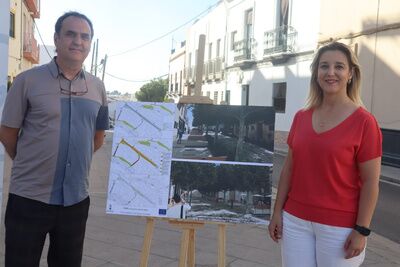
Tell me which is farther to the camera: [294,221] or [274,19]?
[274,19]

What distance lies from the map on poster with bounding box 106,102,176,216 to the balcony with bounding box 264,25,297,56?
63.3 ft

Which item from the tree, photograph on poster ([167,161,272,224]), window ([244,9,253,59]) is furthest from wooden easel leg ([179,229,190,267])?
the tree

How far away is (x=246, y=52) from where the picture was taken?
27297mm

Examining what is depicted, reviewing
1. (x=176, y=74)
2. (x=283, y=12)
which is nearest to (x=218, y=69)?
(x=283, y=12)

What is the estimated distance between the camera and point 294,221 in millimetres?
2688

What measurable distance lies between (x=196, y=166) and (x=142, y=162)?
1.25ft

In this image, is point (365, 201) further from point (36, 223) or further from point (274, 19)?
point (274, 19)

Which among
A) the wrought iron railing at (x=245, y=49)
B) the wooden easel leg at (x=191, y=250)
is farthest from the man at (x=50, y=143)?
the wrought iron railing at (x=245, y=49)

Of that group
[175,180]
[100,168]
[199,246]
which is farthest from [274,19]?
[175,180]

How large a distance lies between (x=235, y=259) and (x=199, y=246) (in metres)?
0.54

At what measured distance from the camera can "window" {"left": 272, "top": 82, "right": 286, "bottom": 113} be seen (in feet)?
75.4

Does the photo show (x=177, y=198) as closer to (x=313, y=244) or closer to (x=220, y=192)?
(x=220, y=192)

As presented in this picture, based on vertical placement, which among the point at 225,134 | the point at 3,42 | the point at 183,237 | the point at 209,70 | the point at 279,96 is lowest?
the point at 183,237

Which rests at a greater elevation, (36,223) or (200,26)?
(200,26)
